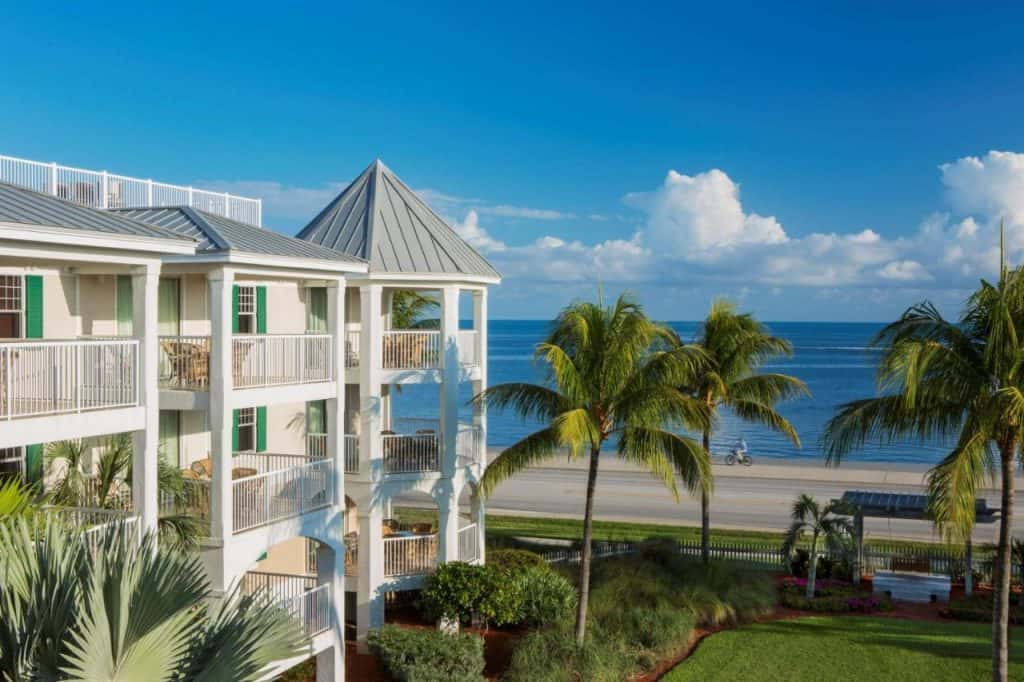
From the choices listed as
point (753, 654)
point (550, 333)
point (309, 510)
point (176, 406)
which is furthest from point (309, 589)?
point (753, 654)

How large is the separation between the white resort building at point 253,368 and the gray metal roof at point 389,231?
57 millimetres

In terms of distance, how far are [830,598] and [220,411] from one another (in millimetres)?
16957

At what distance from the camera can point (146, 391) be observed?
13.5m

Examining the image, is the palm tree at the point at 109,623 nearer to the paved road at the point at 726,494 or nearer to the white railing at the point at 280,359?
the white railing at the point at 280,359

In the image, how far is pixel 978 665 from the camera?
782 inches

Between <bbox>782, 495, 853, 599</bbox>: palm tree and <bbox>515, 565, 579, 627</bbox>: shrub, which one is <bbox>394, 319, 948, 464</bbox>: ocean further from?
<bbox>515, 565, 579, 627</bbox>: shrub

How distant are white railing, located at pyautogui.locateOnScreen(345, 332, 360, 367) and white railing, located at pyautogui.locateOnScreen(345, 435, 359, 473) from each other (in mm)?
1759

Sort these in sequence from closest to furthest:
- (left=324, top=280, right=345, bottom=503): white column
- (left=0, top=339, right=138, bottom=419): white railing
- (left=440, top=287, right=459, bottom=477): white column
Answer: (left=0, top=339, right=138, bottom=419): white railing
(left=324, top=280, right=345, bottom=503): white column
(left=440, top=287, right=459, bottom=477): white column

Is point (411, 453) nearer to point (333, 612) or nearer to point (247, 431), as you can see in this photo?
point (247, 431)

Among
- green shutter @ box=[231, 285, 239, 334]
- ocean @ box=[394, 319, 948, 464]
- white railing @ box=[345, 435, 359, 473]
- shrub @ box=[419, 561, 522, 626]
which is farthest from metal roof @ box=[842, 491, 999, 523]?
green shutter @ box=[231, 285, 239, 334]

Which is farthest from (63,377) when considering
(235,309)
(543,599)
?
(543,599)

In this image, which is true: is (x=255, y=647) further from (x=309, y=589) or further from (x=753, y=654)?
(x=753, y=654)

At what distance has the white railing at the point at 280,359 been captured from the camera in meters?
16.8

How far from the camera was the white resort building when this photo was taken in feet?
42.5
